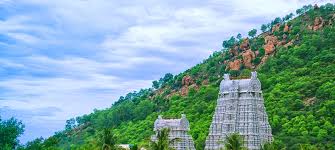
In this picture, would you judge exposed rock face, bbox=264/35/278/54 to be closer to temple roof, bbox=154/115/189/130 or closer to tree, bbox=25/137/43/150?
temple roof, bbox=154/115/189/130

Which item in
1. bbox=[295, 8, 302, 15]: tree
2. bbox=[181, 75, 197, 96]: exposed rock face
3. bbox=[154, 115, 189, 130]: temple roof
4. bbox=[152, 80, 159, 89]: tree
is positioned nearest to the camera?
bbox=[154, 115, 189, 130]: temple roof

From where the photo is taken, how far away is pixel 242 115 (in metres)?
73.6

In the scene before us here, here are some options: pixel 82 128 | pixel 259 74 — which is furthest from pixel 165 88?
pixel 259 74

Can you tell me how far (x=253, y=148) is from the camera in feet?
232

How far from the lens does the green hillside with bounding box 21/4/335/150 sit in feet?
292

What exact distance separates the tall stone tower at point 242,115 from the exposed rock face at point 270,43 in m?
54.1

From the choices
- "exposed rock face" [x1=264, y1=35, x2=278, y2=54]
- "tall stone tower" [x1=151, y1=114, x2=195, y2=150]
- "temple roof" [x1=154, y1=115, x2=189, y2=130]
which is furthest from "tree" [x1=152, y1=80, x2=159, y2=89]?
"tall stone tower" [x1=151, y1=114, x2=195, y2=150]

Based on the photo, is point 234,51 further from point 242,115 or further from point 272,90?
point 242,115

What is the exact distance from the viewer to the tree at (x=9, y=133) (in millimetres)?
48281

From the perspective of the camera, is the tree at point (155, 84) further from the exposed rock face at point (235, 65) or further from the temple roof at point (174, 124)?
the temple roof at point (174, 124)

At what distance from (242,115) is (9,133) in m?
32.3

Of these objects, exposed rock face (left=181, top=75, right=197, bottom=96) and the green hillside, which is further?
exposed rock face (left=181, top=75, right=197, bottom=96)

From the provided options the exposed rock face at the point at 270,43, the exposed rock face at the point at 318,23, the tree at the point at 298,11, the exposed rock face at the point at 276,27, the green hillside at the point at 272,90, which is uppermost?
the tree at the point at 298,11

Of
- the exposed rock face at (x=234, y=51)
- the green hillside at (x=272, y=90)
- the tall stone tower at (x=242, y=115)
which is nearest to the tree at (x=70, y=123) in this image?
the green hillside at (x=272, y=90)
